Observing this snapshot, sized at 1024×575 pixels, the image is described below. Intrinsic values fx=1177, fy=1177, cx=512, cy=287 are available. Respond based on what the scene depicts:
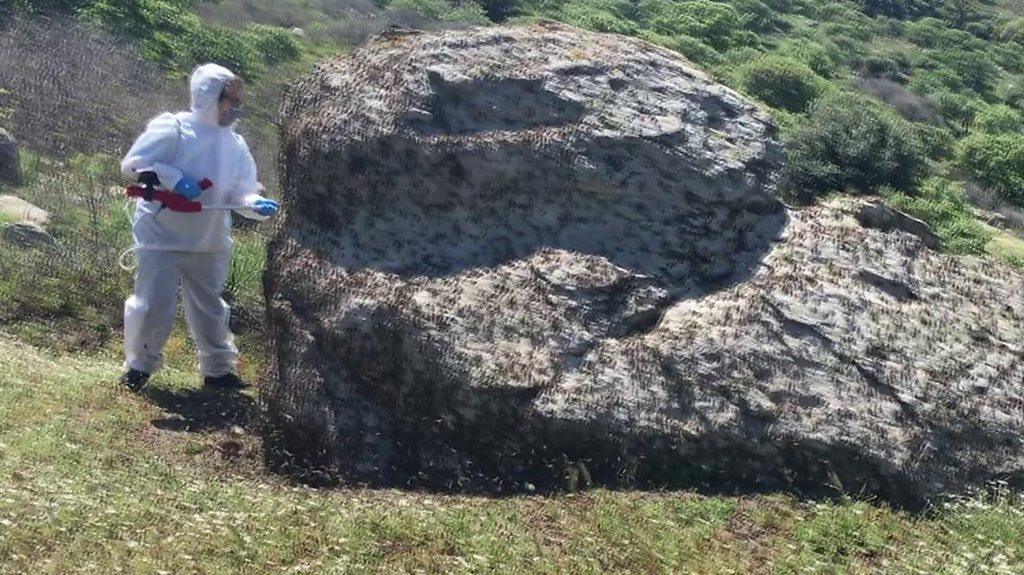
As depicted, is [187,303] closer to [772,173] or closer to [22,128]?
[772,173]

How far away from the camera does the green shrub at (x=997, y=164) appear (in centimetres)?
2123

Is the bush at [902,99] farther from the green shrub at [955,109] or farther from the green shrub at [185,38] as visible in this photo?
the green shrub at [185,38]

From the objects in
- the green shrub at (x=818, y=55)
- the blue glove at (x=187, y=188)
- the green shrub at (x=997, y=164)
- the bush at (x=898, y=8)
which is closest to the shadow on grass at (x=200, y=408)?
the blue glove at (x=187, y=188)

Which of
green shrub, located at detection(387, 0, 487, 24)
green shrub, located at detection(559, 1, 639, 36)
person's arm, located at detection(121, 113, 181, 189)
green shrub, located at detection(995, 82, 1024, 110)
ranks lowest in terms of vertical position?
green shrub, located at detection(995, 82, 1024, 110)

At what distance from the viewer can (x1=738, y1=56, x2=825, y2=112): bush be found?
2453cm

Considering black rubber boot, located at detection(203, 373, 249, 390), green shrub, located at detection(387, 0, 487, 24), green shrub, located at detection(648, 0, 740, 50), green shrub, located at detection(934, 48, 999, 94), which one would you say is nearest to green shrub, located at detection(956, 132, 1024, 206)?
green shrub, located at detection(648, 0, 740, 50)

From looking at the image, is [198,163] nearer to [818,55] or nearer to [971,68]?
[818,55]

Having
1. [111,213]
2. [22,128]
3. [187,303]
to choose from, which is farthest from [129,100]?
[187,303]

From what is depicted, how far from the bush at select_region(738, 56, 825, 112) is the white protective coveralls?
17390 millimetres

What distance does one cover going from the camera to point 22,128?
16.7 metres

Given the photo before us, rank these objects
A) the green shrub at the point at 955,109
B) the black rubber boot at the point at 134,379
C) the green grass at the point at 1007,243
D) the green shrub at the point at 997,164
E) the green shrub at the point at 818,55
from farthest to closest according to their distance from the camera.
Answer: the green shrub at the point at 818,55
the green shrub at the point at 955,109
the green shrub at the point at 997,164
the green grass at the point at 1007,243
the black rubber boot at the point at 134,379

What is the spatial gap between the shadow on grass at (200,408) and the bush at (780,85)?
57.3 feet

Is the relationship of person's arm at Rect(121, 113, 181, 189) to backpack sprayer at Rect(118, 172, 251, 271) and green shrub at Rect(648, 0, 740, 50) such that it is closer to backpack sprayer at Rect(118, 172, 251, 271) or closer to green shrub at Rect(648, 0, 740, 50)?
backpack sprayer at Rect(118, 172, 251, 271)

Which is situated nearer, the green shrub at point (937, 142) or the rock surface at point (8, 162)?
the rock surface at point (8, 162)
